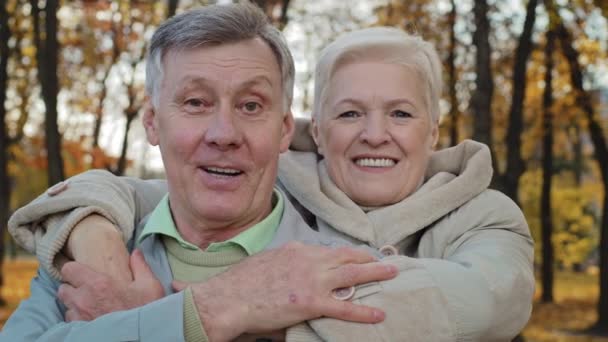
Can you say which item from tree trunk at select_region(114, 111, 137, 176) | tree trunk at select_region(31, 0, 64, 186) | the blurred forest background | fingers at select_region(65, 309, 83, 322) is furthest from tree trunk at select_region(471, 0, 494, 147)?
tree trunk at select_region(114, 111, 137, 176)

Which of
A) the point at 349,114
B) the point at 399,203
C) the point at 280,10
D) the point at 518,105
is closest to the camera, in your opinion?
the point at 399,203

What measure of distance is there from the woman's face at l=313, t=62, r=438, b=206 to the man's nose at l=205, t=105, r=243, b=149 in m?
0.56

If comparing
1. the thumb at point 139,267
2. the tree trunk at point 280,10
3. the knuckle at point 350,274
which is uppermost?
the knuckle at point 350,274

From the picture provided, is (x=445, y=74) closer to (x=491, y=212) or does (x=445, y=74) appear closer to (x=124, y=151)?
(x=124, y=151)

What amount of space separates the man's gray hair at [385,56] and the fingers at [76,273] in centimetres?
112

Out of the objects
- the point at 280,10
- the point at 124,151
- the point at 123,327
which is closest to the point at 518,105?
the point at 280,10

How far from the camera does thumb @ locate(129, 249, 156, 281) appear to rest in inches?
105

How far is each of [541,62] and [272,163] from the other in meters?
14.9

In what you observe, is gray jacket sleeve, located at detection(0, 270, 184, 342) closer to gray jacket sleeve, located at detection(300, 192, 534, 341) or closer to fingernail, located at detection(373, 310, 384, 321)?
gray jacket sleeve, located at detection(300, 192, 534, 341)

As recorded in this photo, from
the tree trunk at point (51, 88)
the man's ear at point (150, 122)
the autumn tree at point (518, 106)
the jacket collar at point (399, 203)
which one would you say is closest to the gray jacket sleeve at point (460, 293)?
the jacket collar at point (399, 203)

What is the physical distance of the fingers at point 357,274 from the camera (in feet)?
7.49

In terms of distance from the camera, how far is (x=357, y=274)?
2299 millimetres

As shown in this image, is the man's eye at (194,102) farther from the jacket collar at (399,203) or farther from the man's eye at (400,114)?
the man's eye at (400,114)

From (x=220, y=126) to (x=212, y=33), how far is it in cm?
33
